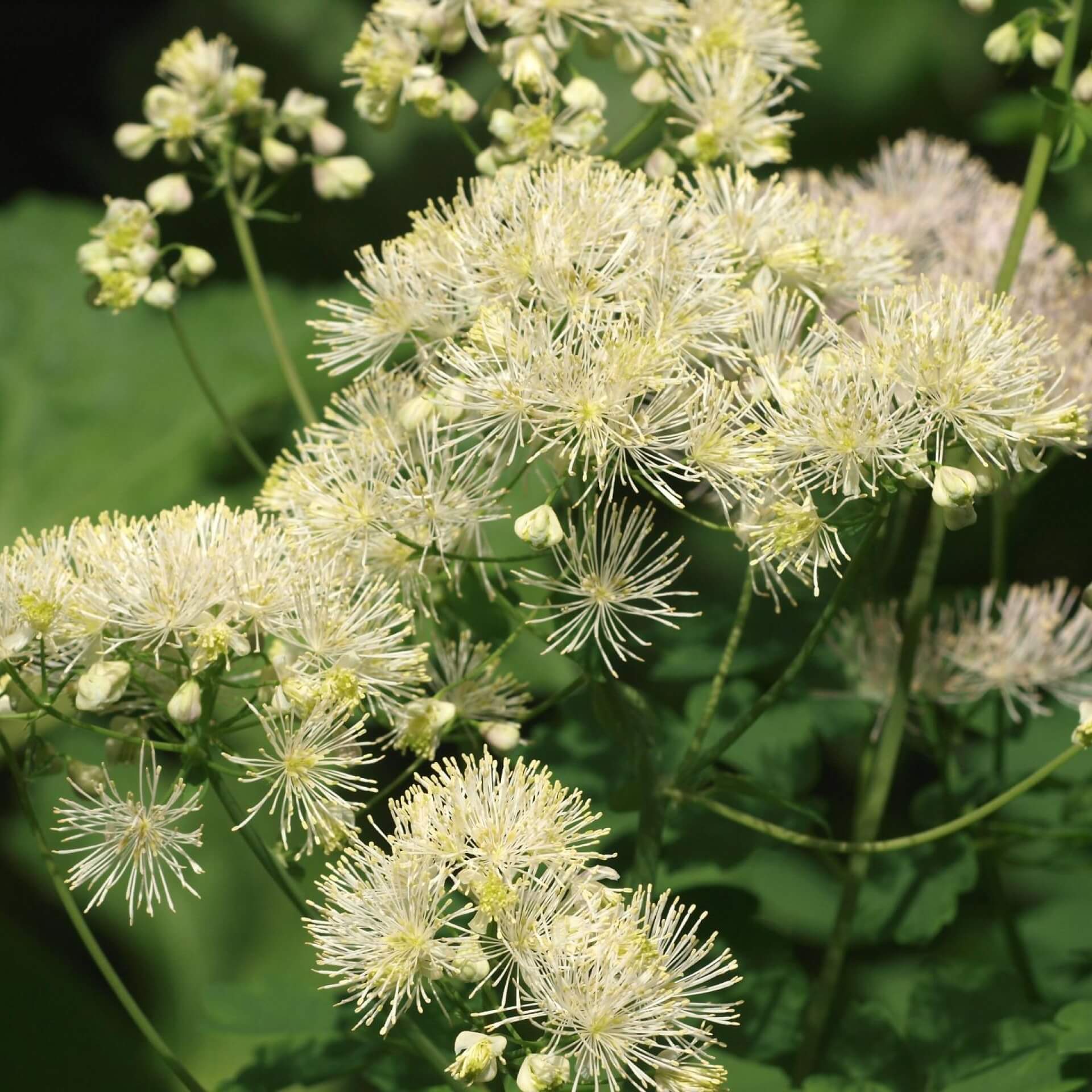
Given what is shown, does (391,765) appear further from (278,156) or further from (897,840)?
(897,840)

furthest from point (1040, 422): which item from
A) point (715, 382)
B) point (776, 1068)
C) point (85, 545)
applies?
point (85, 545)

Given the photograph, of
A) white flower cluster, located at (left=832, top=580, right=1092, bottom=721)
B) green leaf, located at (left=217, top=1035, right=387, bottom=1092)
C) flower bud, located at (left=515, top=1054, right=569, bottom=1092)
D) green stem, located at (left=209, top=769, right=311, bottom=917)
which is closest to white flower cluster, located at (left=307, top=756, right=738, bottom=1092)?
flower bud, located at (left=515, top=1054, right=569, bottom=1092)

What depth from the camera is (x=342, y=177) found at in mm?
1433

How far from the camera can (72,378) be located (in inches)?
92.6

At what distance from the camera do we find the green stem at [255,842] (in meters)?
1.01

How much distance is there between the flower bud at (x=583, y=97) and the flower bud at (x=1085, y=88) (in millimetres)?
388

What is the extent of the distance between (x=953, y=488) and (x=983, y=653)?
19.6 inches

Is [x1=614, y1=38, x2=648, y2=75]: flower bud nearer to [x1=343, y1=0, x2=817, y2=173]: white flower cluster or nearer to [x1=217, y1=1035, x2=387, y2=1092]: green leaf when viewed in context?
[x1=343, y1=0, x2=817, y2=173]: white flower cluster

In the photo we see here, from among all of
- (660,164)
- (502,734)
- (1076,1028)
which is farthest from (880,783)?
(660,164)

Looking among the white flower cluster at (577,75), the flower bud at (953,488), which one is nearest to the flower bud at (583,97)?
the white flower cluster at (577,75)

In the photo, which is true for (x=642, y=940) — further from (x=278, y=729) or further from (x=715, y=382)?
(x=715, y=382)

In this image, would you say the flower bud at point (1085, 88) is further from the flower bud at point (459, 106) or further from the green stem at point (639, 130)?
the flower bud at point (459, 106)

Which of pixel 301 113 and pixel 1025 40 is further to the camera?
pixel 301 113

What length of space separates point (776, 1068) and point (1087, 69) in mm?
827
